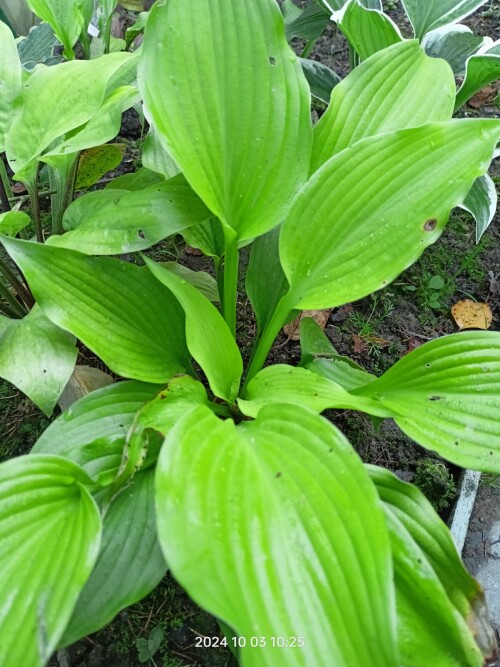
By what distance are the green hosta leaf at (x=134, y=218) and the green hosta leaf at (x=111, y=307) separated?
0.11 ft

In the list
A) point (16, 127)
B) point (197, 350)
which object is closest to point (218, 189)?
point (197, 350)

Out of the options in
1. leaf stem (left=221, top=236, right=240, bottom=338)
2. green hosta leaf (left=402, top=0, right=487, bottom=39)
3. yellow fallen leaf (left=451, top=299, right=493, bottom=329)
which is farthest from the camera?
yellow fallen leaf (left=451, top=299, right=493, bottom=329)

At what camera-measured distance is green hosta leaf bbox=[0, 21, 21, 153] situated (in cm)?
104

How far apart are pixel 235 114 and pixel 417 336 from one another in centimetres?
79

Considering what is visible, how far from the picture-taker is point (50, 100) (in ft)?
3.32

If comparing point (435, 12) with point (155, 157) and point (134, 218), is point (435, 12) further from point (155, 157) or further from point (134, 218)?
point (134, 218)

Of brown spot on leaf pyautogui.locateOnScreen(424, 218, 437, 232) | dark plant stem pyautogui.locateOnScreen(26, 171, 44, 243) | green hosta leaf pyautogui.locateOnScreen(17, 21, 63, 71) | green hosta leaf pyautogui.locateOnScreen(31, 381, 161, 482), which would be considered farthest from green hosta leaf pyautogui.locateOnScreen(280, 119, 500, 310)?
green hosta leaf pyautogui.locateOnScreen(17, 21, 63, 71)

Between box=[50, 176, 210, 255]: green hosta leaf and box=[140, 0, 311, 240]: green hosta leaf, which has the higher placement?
box=[140, 0, 311, 240]: green hosta leaf

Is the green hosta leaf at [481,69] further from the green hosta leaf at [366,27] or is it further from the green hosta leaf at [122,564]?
the green hosta leaf at [122,564]

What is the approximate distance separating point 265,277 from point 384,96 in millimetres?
421

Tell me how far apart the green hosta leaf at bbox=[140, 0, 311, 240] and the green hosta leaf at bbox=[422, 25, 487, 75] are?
60 centimetres

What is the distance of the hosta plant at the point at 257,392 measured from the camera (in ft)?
1.91

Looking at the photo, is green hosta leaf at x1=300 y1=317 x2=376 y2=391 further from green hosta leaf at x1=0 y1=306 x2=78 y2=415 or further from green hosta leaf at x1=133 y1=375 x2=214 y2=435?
green hosta leaf at x1=0 y1=306 x2=78 y2=415

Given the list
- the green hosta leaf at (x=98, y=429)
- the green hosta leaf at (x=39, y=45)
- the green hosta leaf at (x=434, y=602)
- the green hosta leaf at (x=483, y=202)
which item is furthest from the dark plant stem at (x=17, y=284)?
the green hosta leaf at (x=483, y=202)
